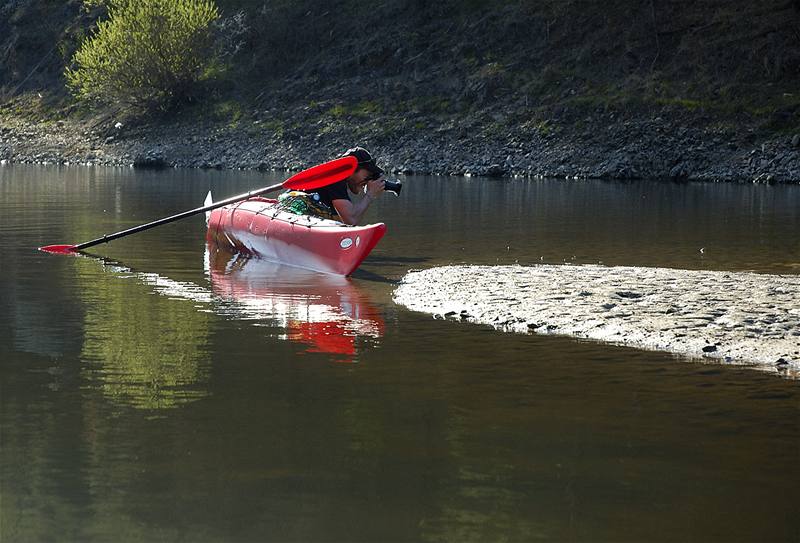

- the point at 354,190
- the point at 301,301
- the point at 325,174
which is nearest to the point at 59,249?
the point at 325,174

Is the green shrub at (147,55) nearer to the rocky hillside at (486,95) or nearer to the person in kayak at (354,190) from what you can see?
the rocky hillside at (486,95)

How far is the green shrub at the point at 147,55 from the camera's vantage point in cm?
6838

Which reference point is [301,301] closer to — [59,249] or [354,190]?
[354,190]

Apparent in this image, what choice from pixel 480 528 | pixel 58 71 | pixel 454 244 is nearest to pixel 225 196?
pixel 454 244

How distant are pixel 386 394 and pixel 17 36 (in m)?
80.3

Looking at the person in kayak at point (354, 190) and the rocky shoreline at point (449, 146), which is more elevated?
the rocky shoreline at point (449, 146)

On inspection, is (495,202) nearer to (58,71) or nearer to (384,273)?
(384,273)

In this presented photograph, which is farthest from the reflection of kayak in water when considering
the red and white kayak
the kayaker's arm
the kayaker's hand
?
the kayaker's hand

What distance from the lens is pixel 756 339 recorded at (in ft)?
41.5

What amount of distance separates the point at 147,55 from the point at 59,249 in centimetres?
4819

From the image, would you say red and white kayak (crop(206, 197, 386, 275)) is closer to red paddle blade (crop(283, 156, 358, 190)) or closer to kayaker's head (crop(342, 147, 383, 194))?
red paddle blade (crop(283, 156, 358, 190))

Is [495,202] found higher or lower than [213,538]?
higher

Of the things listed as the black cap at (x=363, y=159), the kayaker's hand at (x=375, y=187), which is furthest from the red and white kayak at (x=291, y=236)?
the black cap at (x=363, y=159)

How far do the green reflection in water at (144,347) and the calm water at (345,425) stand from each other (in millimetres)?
43
